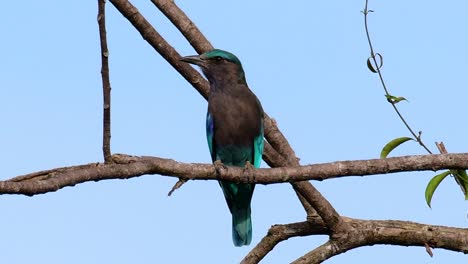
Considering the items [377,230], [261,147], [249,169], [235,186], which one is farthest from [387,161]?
[235,186]

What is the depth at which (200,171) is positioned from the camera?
16.1 feet

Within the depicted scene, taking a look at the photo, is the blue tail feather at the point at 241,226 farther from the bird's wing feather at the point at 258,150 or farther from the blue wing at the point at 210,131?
the bird's wing feather at the point at 258,150

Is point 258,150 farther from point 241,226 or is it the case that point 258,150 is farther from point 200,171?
point 200,171

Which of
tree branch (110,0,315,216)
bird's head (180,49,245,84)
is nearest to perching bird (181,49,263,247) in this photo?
bird's head (180,49,245,84)

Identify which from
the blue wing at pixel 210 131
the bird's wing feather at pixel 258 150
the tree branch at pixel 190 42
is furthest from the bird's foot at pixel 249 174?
the blue wing at pixel 210 131

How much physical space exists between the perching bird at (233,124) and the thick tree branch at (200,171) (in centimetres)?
170

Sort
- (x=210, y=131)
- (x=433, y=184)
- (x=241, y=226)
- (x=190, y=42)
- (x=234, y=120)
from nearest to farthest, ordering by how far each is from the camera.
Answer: (x=433, y=184) → (x=190, y=42) → (x=234, y=120) → (x=210, y=131) → (x=241, y=226)

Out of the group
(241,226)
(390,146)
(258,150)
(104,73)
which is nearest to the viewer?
(104,73)

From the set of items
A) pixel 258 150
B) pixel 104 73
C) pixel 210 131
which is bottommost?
pixel 104 73

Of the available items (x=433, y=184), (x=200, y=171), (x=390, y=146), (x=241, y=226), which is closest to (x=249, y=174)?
(x=200, y=171)

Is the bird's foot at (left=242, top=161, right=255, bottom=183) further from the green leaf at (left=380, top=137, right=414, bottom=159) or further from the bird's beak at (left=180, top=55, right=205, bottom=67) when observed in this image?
the bird's beak at (left=180, top=55, right=205, bottom=67)

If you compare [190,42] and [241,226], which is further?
[241,226]

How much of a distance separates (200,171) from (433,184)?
1820mm

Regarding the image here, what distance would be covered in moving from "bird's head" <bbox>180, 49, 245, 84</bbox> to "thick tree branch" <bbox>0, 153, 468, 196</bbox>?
1.93 metres
